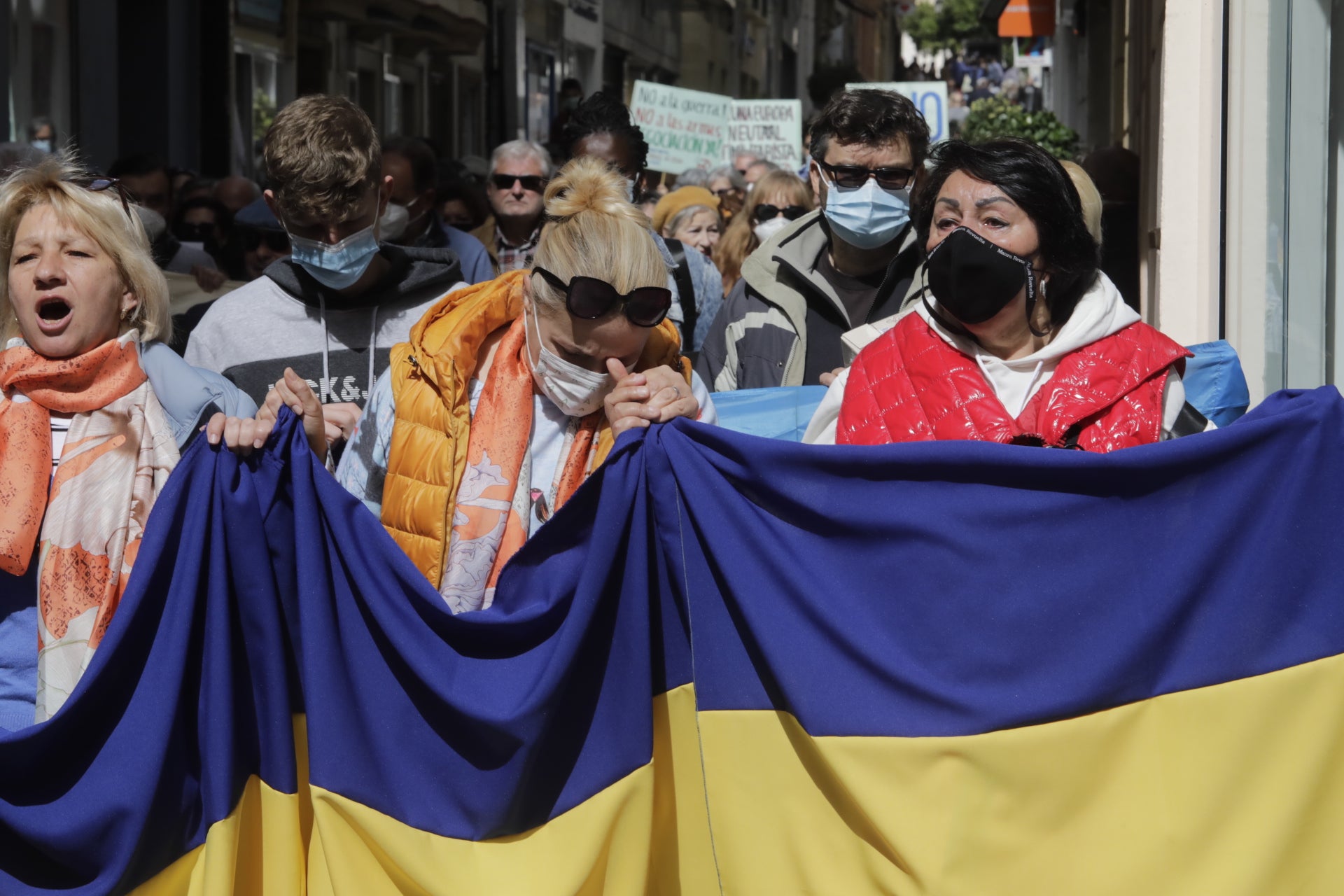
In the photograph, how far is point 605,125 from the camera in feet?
18.2

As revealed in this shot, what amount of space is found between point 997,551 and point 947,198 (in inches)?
30.5

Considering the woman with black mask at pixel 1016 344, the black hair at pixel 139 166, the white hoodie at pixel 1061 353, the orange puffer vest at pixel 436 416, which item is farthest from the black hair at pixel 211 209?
the white hoodie at pixel 1061 353

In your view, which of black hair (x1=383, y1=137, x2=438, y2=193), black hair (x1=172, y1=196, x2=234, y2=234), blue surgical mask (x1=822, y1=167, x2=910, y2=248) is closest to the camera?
blue surgical mask (x1=822, y1=167, x2=910, y2=248)

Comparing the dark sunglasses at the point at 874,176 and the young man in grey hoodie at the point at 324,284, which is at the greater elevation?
the dark sunglasses at the point at 874,176

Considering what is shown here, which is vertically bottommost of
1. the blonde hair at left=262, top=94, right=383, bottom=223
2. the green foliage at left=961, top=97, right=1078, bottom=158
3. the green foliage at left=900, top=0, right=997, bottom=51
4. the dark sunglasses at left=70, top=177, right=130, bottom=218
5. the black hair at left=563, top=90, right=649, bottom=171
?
the dark sunglasses at left=70, top=177, right=130, bottom=218

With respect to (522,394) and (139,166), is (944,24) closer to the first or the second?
(139,166)

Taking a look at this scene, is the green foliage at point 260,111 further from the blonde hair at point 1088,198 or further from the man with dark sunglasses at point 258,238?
the blonde hair at point 1088,198

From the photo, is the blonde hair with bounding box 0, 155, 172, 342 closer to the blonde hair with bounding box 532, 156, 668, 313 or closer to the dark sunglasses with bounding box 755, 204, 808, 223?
the blonde hair with bounding box 532, 156, 668, 313

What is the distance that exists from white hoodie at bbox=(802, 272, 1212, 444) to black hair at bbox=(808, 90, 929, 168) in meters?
1.45

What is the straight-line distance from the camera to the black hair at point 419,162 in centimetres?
644

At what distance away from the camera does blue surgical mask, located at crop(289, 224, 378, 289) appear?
148 inches

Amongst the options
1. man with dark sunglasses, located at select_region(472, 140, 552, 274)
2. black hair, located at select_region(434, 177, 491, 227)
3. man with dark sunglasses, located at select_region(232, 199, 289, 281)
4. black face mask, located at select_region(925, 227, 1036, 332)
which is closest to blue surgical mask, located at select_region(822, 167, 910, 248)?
black face mask, located at select_region(925, 227, 1036, 332)

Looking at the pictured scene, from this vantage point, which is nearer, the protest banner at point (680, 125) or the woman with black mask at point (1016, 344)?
the woman with black mask at point (1016, 344)

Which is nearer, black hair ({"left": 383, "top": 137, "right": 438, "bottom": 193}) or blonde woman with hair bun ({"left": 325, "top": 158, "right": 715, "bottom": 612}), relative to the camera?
blonde woman with hair bun ({"left": 325, "top": 158, "right": 715, "bottom": 612})
